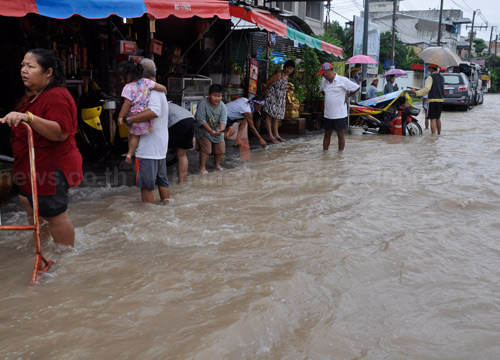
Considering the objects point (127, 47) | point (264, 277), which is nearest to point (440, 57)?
point (127, 47)

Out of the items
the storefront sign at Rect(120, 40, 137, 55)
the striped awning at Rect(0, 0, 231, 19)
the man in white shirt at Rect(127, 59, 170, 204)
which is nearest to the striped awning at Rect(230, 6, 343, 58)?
the striped awning at Rect(0, 0, 231, 19)

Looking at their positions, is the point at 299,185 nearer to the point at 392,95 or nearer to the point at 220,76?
the point at 220,76

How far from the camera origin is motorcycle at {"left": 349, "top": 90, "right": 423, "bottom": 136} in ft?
40.3

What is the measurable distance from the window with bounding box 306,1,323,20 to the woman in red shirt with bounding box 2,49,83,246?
1115 inches

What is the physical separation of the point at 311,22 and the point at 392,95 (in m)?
19.2

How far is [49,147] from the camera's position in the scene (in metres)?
3.30

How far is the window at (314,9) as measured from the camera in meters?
29.6

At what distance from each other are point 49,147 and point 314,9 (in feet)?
97.2

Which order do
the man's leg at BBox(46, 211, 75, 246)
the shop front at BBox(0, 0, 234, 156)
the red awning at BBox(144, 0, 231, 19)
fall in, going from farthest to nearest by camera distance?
the shop front at BBox(0, 0, 234, 156)
the red awning at BBox(144, 0, 231, 19)
the man's leg at BBox(46, 211, 75, 246)

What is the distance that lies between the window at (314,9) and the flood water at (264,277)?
82.9 feet

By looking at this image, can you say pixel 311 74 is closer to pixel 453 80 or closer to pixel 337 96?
pixel 337 96

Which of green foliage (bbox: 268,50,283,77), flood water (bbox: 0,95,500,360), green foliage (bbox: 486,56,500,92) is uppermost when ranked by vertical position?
green foliage (bbox: 486,56,500,92)

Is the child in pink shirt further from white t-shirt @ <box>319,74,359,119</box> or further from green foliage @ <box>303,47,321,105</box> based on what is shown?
green foliage @ <box>303,47,321,105</box>

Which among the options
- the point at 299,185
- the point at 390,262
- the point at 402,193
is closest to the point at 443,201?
the point at 402,193
